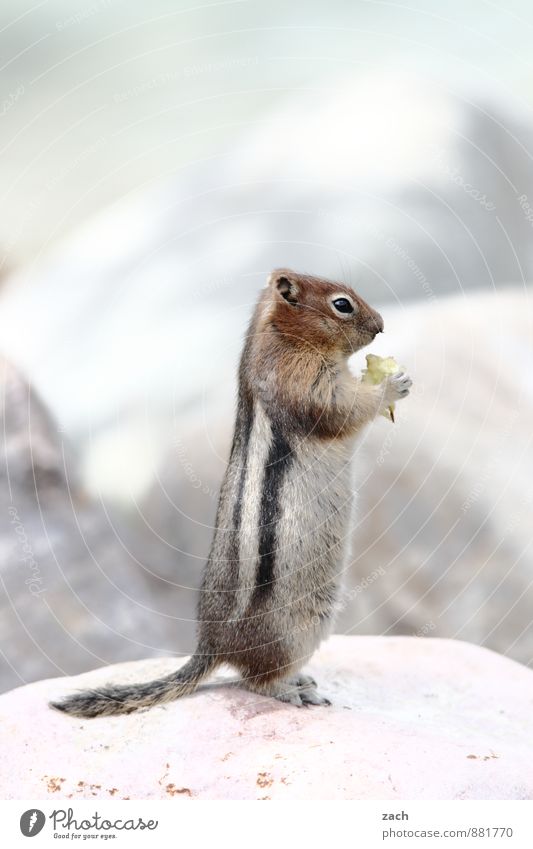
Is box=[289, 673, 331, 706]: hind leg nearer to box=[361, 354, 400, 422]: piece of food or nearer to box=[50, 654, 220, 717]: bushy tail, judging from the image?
box=[50, 654, 220, 717]: bushy tail

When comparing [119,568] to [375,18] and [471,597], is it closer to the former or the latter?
[471,597]

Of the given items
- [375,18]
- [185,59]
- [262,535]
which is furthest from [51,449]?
[375,18]

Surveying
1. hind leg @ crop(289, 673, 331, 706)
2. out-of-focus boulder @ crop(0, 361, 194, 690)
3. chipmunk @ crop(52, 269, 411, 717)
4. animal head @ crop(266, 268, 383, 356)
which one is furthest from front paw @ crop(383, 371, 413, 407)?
out-of-focus boulder @ crop(0, 361, 194, 690)

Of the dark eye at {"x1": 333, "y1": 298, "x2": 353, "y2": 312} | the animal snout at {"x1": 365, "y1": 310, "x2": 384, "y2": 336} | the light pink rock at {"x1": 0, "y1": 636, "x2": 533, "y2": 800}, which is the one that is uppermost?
the dark eye at {"x1": 333, "y1": 298, "x2": 353, "y2": 312}

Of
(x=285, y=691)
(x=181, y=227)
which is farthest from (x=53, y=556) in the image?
(x=181, y=227)

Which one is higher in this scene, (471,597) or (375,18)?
(375,18)

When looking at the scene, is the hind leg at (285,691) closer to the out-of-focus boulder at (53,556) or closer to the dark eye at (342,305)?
the out-of-focus boulder at (53,556)

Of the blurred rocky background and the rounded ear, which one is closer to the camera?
the rounded ear

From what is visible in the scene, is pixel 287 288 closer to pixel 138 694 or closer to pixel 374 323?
pixel 374 323
